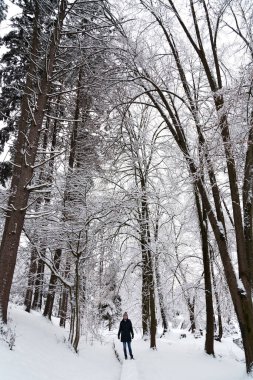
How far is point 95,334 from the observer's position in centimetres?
1606

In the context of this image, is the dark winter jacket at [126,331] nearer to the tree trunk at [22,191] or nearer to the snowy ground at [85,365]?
the snowy ground at [85,365]

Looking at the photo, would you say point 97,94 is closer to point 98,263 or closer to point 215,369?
point 98,263

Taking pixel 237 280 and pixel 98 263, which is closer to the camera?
pixel 237 280

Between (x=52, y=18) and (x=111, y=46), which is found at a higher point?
(x=52, y=18)

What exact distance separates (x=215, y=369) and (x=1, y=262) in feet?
21.4

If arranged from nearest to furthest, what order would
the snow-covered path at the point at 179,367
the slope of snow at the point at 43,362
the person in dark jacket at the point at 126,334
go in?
1. the slope of snow at the point at 43,362
2. the snow-covered path at the point at 179,367
3. the person in dark jacket at the point at 126,334

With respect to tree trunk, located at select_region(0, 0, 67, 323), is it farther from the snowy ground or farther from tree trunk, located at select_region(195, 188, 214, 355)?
tree trunk, located at select_region(195, 188, 214, 355)

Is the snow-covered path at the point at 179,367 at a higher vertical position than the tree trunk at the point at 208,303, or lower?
lower

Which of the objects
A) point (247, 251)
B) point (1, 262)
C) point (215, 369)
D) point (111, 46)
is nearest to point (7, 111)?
point (111, 46)

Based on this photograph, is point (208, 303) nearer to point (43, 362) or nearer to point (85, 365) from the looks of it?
point (85, 365)

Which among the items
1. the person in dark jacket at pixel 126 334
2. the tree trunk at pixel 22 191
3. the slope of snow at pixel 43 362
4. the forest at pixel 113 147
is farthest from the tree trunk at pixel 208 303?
the tree trunk at pixel 22 191

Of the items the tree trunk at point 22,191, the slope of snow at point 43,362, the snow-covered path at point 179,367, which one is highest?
the tree trunk at point 22,191

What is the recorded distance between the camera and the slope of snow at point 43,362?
215 inches

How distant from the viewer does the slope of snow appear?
5465 mm
